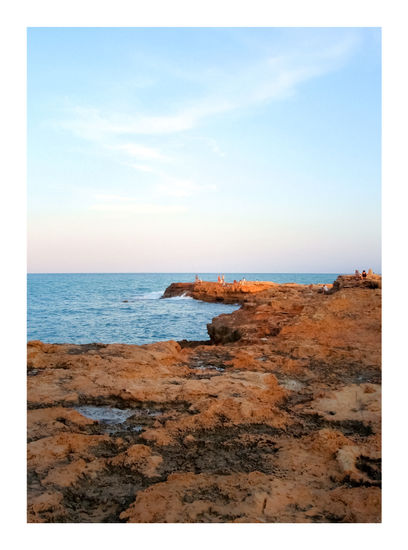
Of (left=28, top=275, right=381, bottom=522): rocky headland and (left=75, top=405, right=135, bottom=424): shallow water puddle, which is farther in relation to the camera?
(left=75, top=405, right=135, bottom=424): shallow water puddle

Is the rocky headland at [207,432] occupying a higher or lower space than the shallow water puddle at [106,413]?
higher

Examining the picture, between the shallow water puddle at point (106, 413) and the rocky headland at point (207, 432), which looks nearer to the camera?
the rocky headland at point (207, 432)

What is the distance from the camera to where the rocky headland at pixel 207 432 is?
8.17ft

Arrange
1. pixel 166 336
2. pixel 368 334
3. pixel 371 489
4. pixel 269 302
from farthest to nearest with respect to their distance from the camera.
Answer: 1. pixel 166 336
2. pixel 269 302
3. pixel 368 334
4. pixel 371 489

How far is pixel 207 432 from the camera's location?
12.1 feet

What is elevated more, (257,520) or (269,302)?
(269,302)

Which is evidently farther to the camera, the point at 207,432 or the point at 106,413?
the point at 106,413

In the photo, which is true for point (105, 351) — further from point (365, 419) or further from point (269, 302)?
point (269, 302)

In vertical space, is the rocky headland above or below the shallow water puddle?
above

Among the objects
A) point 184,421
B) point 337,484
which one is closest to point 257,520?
point 337,484

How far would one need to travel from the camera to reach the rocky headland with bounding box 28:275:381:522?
8.17ft
